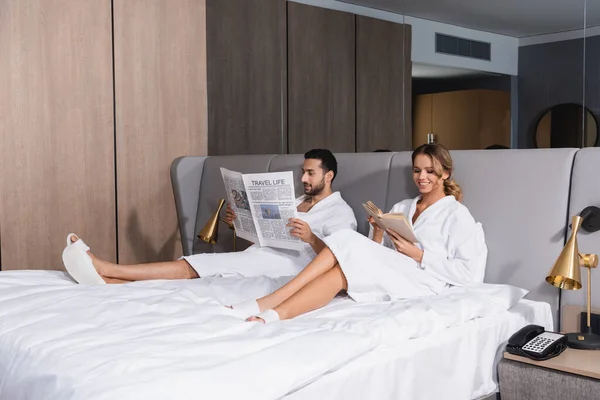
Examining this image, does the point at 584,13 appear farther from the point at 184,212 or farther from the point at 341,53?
the point at 184,212

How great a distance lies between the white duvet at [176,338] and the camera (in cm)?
A: 157

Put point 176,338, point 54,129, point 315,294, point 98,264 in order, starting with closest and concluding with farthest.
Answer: point 176,338, point 315,294, point 98,264, point 54,129

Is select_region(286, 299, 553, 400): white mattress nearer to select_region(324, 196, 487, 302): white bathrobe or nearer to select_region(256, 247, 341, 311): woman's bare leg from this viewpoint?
select_region(324, 196, 487, 302): white bathrobe

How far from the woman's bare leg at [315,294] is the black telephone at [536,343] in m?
0.64

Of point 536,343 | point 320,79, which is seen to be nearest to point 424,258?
point 536,343

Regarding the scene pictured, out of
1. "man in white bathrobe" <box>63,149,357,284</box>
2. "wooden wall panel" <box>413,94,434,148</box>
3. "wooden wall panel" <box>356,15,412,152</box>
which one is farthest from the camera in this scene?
"wooden wall panel" <box>356,15,412,152</box>

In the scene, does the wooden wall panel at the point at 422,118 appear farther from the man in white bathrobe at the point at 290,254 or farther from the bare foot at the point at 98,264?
the bare foot at the point at 98,264

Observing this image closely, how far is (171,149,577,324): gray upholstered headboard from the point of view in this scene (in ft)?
8.47

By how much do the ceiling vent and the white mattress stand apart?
5.88 ft

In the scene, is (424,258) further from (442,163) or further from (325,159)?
(325,159)

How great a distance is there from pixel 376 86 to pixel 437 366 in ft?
11.6

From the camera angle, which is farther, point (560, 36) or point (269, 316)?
point (560, 36)

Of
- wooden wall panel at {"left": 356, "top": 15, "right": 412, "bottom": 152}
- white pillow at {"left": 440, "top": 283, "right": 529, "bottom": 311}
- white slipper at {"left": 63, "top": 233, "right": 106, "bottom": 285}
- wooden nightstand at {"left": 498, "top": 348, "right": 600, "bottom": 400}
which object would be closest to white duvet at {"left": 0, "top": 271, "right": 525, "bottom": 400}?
white pillow at {"left": 440, "top": 283, "right": 529, "bottom": 311}

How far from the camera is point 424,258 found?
8.66 ft
